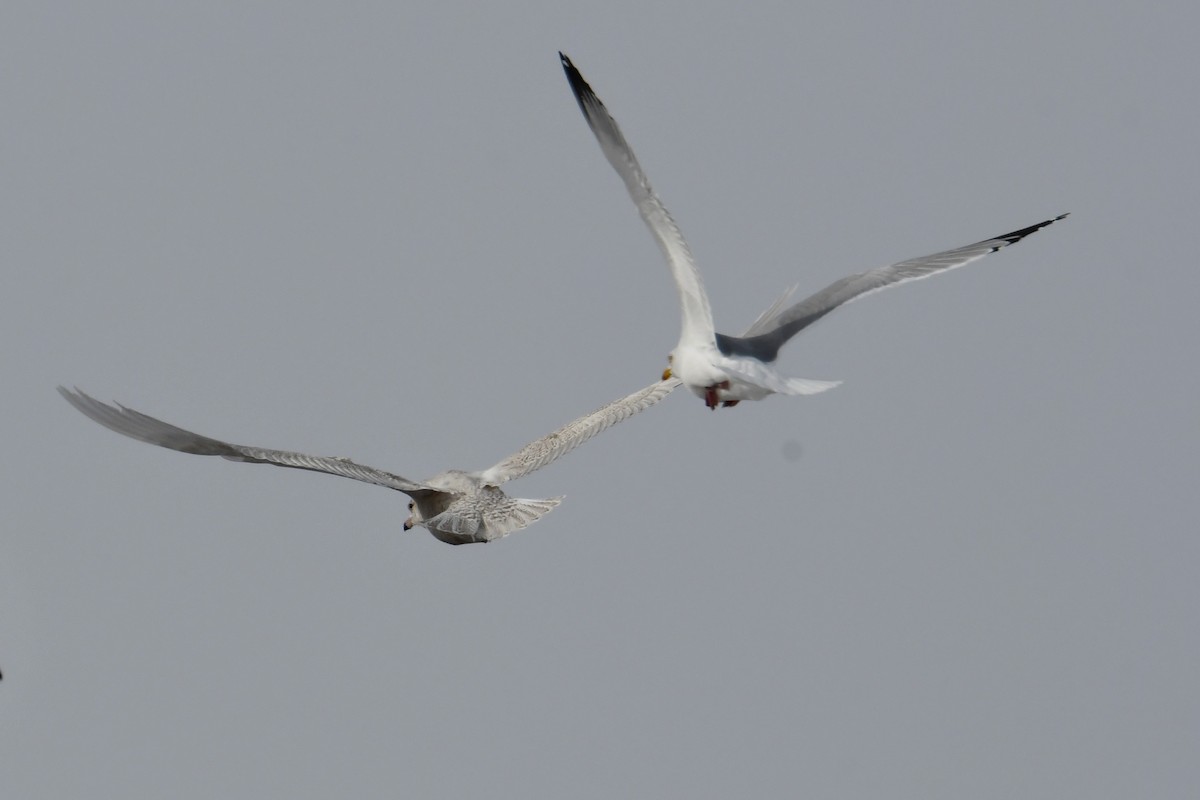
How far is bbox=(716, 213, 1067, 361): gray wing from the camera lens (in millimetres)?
18250

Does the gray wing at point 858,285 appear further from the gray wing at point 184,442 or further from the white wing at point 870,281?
the gray wing at point 184,442

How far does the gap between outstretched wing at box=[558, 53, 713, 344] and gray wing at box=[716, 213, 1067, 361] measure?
3.29ft

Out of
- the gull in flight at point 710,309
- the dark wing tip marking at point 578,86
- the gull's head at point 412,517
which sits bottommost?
the gull's head at point 412,517

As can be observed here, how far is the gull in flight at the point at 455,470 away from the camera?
47.1ft

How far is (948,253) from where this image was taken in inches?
745

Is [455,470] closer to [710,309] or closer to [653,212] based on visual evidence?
[710,309]

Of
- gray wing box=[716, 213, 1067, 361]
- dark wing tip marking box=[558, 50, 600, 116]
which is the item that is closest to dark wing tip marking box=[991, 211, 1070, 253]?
gray wing box=[716, 213, 1067, 361]

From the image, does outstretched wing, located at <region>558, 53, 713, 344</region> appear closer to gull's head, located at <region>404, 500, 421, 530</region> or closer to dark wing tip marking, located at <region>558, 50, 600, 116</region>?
dark wing tip marking, located at <region>558, 50, 600, 116</region>

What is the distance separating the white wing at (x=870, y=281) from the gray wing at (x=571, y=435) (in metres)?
1.17

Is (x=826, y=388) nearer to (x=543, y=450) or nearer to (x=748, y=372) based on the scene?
(x=748, y=372)

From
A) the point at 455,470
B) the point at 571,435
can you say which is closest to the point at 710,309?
the point at 571,435

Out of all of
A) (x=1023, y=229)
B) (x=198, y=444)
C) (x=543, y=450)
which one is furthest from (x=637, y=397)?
(x=198, y=444)

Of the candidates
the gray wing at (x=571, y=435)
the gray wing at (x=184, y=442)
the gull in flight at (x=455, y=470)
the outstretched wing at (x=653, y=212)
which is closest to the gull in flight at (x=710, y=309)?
the outstretched wing at (x=653, y=212)

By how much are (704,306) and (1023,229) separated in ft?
13.1
